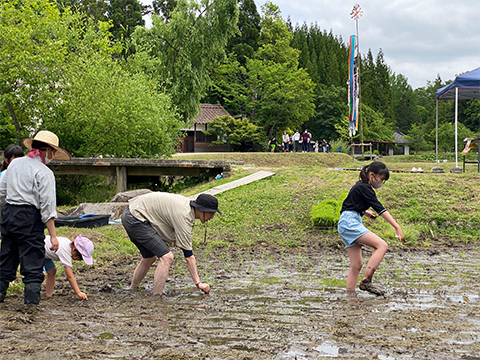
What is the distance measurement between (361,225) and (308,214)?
226 inches

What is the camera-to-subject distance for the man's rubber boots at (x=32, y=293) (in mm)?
5508

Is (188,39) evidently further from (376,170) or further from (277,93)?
(376,170)

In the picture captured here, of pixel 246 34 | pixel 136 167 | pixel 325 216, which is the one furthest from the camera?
pixel 246 34

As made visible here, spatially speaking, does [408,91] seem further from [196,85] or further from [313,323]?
[313,323]

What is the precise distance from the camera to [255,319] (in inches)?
210

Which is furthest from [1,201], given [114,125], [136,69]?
[136,69]

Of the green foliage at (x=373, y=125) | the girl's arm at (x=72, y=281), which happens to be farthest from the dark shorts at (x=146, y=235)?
the green foliage at (x=373, y=125)

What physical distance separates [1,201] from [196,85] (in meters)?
25.7

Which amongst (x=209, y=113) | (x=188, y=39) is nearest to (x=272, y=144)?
(x=209, y=113)

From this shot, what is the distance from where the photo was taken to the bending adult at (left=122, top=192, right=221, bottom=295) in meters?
6.09

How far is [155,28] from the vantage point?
30516mm

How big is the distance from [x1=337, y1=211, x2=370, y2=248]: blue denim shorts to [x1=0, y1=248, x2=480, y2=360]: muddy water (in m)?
0.74

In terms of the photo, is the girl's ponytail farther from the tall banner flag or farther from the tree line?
the tall banner flag

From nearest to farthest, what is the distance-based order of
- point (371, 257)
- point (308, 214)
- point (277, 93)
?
point (371, 257), point (308, 214), point (277, 93)
